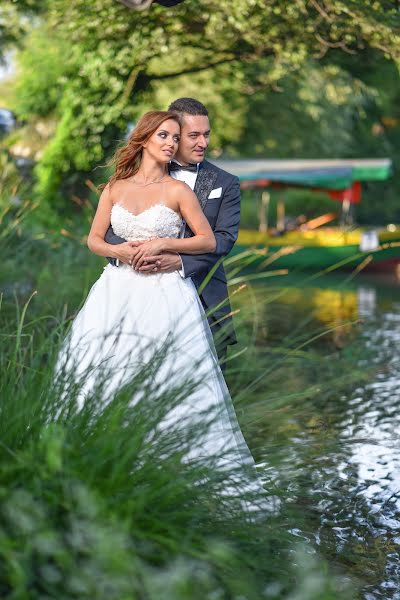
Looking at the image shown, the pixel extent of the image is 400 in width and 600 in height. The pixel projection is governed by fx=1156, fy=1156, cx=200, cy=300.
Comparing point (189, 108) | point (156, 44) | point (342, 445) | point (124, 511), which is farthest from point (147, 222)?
point (156, 44)

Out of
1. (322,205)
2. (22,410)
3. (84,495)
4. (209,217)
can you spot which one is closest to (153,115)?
(209,217)

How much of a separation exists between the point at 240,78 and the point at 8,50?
12.0 feet

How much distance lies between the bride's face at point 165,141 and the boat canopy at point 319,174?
80.9ft

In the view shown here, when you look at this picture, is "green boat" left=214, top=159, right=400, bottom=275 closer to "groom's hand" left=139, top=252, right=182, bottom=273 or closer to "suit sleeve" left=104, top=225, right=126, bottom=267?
"suit sleeve" left=104, top=225, right=126, bottom=267

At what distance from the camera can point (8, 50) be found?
18.0 meters

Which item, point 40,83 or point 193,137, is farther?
point 40,83

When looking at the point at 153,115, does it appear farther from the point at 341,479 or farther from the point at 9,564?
the point at 9,564

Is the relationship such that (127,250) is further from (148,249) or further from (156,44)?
(156,44)

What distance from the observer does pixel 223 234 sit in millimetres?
5754

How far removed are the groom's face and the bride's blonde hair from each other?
54 millimetres

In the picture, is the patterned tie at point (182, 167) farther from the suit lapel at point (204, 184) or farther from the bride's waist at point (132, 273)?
the bride's waist at point (132, 273)

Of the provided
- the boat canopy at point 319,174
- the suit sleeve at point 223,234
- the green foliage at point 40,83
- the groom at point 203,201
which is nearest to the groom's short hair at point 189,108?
the groom at point 203,201

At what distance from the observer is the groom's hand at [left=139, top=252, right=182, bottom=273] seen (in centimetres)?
560

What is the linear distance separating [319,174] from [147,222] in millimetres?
24955
